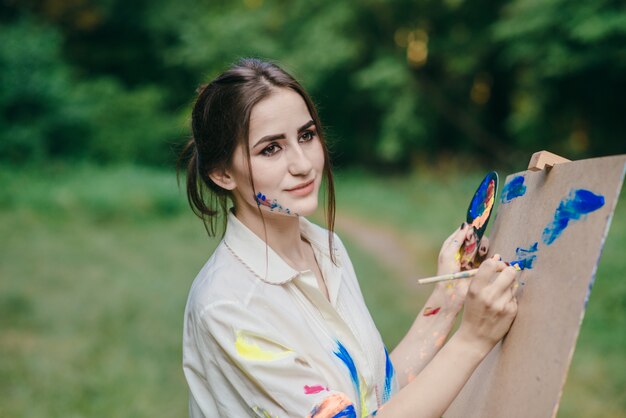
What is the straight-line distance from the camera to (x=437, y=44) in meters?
14.0

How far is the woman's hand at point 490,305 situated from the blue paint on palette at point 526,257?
55 millimetres

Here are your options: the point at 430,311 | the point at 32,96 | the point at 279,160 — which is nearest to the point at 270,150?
the point at 279,160

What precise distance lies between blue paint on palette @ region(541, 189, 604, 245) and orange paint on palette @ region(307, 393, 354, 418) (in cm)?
52

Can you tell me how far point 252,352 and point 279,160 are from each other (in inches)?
17.4

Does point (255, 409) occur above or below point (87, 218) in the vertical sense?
below

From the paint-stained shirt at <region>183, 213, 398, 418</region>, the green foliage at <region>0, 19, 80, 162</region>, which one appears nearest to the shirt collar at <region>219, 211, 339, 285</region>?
the paint-stained shirt at <region>183, 213, 398, 418</region>

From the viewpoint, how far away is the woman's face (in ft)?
4.86

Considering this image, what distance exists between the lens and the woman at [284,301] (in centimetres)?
132

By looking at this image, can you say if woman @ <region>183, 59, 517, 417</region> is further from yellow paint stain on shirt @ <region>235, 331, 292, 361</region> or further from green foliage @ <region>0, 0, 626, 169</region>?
green foliage @ <region>0, 0, 626, 169</region>

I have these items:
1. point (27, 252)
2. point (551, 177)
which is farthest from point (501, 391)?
point (27, 252)

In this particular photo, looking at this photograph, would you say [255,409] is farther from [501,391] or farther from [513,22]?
[513,22]

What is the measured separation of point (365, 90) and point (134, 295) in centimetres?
1184

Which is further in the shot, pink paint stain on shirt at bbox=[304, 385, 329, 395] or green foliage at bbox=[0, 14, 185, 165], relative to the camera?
green foliage at bbox=[0, 14, 185, 165]

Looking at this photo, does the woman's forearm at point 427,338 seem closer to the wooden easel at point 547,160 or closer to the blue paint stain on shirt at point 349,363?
the blue paint stain on shirt at point 349,363
